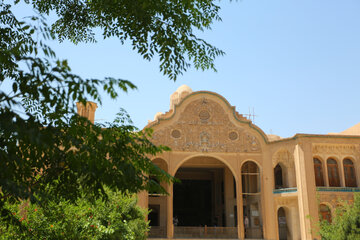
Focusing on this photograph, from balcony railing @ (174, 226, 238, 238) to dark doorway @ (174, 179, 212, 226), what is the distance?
9.00 m

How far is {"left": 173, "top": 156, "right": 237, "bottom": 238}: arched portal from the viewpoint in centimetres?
2580

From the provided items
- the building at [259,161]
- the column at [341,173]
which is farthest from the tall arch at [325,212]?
the column at [341,173]

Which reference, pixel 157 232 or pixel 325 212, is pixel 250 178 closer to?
pixel 325 212

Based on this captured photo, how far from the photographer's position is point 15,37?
5.84 meters

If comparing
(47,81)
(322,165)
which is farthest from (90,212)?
(322,165)

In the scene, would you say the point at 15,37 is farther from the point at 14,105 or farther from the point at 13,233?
the point at 13,233

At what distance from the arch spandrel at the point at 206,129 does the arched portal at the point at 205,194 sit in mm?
3750

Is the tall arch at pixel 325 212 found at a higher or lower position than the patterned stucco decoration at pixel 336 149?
lower

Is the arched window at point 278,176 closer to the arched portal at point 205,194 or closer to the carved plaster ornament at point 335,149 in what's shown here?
the arched portal at point 205,194

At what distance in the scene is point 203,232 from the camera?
21312 mm

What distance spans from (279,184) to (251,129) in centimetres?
475

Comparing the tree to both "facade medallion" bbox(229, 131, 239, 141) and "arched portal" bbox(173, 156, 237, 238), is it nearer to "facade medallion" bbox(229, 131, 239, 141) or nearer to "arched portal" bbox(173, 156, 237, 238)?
"facade medallion" bbox(229, 131, 239, 141)

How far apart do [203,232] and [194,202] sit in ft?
31.1

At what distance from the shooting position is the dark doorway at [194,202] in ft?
101
